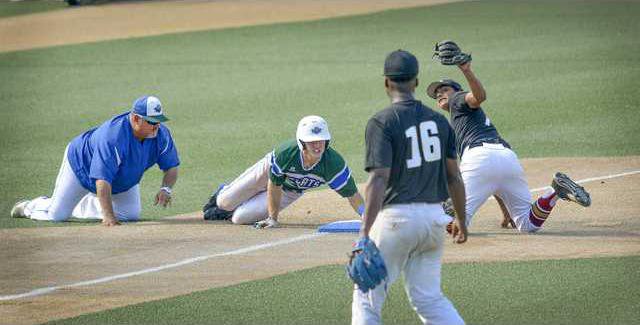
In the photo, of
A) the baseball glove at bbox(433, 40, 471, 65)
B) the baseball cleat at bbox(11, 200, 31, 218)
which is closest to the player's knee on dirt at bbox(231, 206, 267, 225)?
the baseball cleat at bbox(11, 200, 31, 218)

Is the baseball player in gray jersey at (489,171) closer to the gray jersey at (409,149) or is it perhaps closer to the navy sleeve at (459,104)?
the navy sleeve at (459,104)

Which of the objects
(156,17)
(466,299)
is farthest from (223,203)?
(156,17)

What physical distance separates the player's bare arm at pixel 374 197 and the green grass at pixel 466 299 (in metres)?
1.51

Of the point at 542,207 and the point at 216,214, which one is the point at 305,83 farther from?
the point at 542,207

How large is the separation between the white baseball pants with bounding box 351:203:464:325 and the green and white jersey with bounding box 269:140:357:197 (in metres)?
3.52

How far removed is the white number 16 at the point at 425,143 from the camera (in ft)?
21.2

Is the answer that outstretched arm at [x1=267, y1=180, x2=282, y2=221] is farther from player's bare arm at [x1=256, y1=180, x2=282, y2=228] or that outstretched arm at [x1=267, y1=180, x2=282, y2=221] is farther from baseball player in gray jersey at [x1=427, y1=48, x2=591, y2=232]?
baseball player in gray jersey at [x1=427, y1=48, x2=591, y2=232]

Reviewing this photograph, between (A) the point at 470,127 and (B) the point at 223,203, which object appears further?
(B) the point at 223,203

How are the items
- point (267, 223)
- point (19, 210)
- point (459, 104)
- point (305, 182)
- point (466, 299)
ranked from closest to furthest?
point (466, 299), point (459, 104), point (305, 182), point (267, 223), point (19, 210)

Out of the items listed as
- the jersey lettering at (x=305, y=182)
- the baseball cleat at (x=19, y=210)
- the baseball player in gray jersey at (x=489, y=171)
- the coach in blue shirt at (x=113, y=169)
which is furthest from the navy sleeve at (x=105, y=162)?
the baseball player in gray jersey at (x=489, y=171)

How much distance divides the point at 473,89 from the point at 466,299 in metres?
2.08

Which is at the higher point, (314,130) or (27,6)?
(27,6)

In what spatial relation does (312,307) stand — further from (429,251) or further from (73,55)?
(73,55)

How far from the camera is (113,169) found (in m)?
10.8
